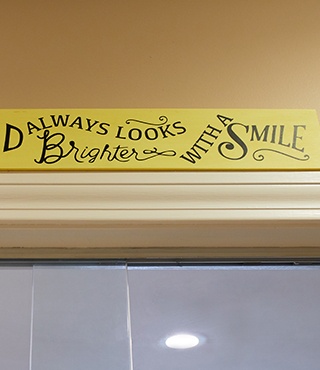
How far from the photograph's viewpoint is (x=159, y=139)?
853mm

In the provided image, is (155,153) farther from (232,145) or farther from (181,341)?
(181,341)

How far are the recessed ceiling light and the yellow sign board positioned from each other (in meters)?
0.89

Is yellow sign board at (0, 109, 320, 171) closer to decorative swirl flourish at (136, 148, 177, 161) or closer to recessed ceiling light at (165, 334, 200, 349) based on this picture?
decorative swirl flourish at (136, 148, 177, 161)

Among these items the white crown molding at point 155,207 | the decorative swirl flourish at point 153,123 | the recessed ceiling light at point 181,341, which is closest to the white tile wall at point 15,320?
the white crown molding at point 155,207

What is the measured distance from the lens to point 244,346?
5.81 feet

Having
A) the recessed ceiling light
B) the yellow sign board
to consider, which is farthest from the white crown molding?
the recessed ceiling light

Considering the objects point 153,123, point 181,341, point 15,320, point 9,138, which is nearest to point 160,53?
point 153,123

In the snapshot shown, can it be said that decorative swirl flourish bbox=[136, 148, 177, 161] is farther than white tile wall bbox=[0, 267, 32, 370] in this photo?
No

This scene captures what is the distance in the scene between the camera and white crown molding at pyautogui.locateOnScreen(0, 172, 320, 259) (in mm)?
792

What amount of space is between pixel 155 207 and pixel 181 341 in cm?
92

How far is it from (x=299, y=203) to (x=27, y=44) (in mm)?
525

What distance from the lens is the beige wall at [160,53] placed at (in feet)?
3.01

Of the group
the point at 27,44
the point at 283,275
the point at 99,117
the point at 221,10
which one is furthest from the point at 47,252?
the point at 283,275

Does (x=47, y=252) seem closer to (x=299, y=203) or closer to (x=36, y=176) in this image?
(x=36, y=176)
